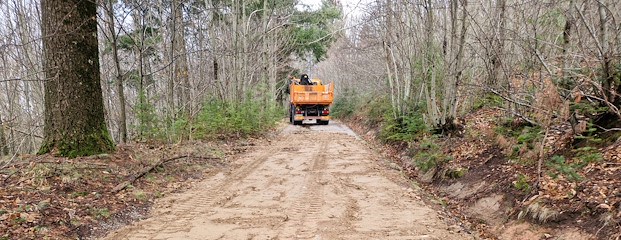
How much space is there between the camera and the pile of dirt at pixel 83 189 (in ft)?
13.1

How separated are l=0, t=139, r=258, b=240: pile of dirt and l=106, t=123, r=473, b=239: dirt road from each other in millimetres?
387

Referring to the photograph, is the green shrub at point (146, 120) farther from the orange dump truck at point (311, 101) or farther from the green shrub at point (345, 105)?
the green shrub at point (345, 105)

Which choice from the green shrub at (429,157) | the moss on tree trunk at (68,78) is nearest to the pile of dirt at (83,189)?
the moss on tree trunk at (68,78)

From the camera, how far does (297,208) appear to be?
512cm

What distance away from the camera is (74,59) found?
616 cm

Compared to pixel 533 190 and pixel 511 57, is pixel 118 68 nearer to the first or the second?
pixel 533 190

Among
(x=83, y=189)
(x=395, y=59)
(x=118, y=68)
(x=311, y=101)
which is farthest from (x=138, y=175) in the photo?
(x=311, y=101)

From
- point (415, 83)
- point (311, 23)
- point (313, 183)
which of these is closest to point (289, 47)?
point (311, 23)

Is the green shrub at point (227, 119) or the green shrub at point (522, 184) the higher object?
the green shrub at point (227, 119)

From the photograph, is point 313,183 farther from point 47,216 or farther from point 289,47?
point 289,47

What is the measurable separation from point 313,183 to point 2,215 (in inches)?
172

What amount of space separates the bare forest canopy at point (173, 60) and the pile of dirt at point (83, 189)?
1390 millimetres

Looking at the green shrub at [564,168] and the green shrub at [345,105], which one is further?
the green shrub at [345,105]

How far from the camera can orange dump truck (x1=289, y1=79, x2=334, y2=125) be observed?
69.0 feet
